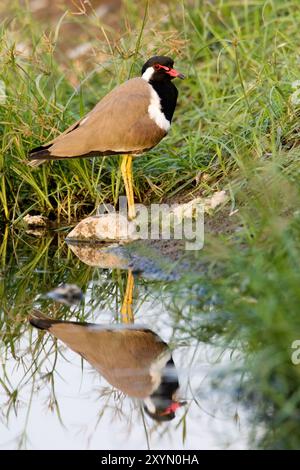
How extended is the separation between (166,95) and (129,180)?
1.79 feet

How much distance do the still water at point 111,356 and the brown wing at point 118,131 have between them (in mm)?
608

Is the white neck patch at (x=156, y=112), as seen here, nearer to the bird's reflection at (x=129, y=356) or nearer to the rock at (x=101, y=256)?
the rock at (x=101, y=256)

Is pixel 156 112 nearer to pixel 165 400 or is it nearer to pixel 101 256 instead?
pixel 101 256

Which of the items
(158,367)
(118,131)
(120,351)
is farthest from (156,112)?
(158,367)

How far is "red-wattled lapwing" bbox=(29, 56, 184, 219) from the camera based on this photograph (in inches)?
241

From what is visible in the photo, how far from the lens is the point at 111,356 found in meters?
4.61

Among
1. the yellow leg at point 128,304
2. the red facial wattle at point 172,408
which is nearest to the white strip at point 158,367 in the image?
the red facial wattle at point 172,408

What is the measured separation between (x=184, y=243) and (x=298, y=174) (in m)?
0.76

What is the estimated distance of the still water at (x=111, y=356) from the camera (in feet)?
12.9

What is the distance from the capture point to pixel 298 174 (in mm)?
5414

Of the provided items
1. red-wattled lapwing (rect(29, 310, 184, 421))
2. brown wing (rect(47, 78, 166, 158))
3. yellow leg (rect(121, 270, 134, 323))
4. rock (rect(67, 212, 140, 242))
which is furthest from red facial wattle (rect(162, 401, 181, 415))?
brown wing (rect(47, 78, 166, 158))

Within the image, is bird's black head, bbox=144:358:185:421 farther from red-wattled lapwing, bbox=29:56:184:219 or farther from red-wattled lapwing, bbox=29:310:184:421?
red-wattled lapwing, bbox=29:56:184:219
